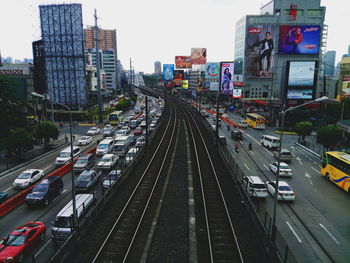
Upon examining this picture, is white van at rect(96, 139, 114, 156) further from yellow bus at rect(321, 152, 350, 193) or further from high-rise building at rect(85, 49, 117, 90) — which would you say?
high-rise building at rect(85, 49, 117, 90)

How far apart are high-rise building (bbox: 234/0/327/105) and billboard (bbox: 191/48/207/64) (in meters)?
16.0

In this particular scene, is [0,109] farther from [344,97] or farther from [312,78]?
[344,97]

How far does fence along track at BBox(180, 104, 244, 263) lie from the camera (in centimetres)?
1466

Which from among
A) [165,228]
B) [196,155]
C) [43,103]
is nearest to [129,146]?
[196,155]

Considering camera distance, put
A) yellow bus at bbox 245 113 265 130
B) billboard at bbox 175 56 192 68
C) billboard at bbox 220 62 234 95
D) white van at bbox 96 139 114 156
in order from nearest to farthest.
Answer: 1. white van at bbox 96 139 114 156
2. yellow bus at bbox 245 113 265 130
3. billboard at bbox 220 62 234 95
4. billboard at bbox 175 56 192 68

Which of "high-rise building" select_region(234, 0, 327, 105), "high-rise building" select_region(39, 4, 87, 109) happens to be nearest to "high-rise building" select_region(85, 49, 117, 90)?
"high-rise building" select_region(39, 4, 87, 109)

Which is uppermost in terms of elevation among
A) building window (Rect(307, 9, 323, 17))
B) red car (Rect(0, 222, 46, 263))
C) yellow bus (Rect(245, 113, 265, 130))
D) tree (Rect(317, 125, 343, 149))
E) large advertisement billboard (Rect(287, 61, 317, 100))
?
building window (Rect(307, 9, 323, 17))

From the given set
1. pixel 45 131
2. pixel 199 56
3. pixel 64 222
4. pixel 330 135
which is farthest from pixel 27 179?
pixel 199 56

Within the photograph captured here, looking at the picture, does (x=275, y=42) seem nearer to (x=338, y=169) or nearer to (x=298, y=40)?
(x=298, y=40)

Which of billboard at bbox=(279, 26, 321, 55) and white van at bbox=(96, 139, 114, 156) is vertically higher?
billboard at bbox=(279, 26, 321, 55)

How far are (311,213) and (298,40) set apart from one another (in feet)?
278

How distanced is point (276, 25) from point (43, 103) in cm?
8789

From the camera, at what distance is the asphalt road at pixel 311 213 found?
15953mm

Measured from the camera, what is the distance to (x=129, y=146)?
133 ft
